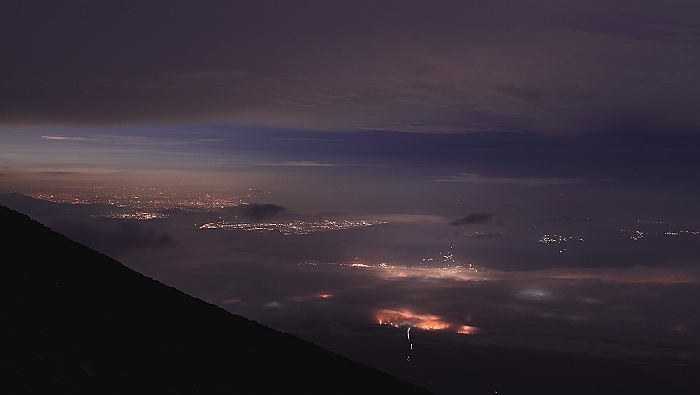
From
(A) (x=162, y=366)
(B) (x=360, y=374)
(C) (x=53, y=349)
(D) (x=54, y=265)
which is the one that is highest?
(D) (x=54, y=265)

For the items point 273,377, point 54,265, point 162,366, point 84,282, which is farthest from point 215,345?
point 54,265

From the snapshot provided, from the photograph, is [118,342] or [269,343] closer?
[118,342]

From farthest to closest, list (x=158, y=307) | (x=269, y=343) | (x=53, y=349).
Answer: (x=269, y=343) → (x=158, y=307) → (x=53, y=349)

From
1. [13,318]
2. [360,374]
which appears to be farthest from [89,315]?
[360,374]

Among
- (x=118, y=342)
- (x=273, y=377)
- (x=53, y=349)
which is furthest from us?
(x=273, y=377)

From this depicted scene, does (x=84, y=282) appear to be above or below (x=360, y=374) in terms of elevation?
above

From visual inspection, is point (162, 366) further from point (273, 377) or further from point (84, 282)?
point (84, 282)
